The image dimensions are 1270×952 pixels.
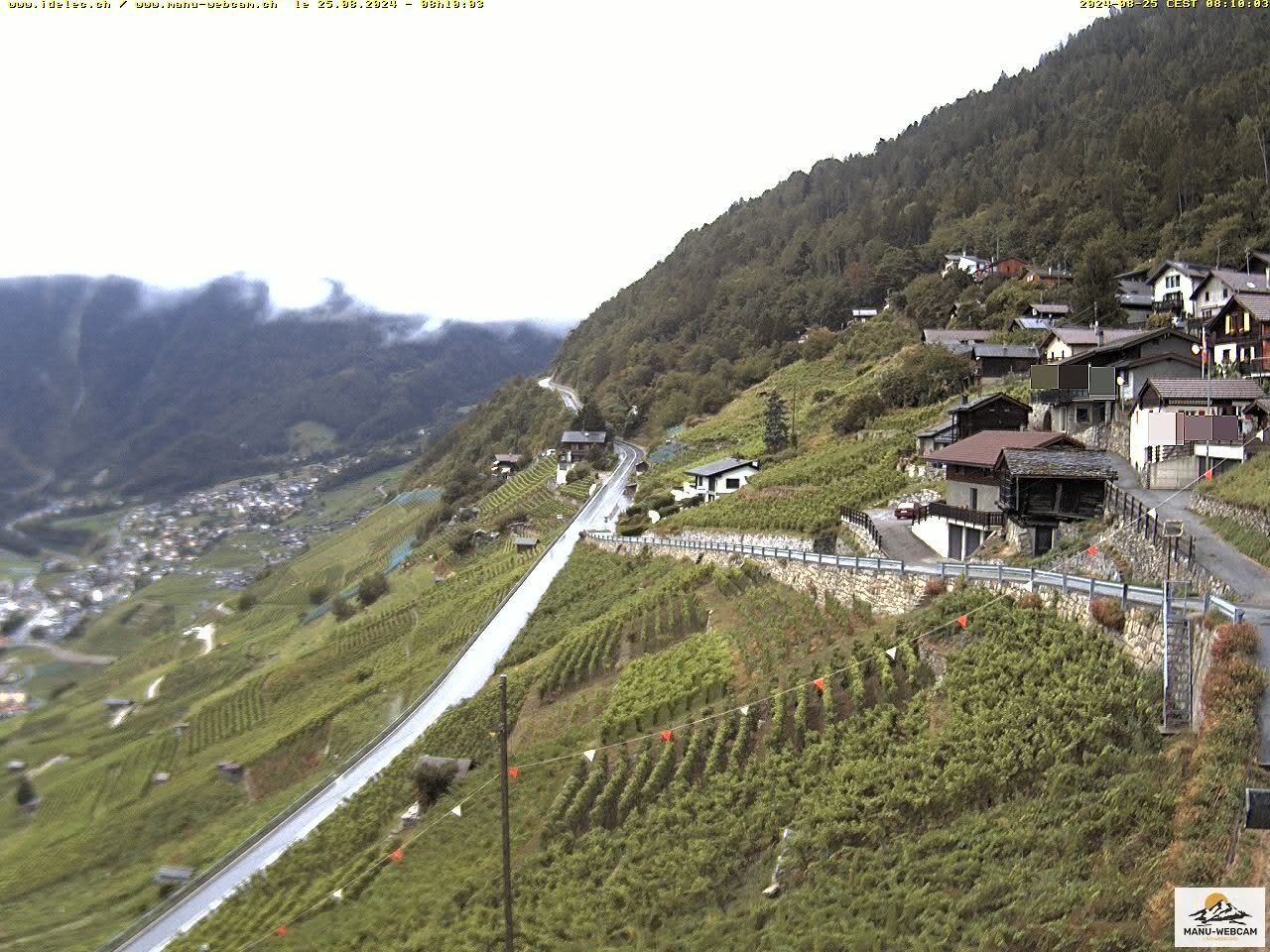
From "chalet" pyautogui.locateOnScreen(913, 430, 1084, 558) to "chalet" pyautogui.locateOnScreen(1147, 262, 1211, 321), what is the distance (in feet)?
100

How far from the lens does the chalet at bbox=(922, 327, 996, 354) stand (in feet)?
178

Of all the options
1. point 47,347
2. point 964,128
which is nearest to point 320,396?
point 47,347

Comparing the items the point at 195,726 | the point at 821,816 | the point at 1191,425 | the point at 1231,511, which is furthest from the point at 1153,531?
the point at 195,726

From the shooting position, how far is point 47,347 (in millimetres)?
116375

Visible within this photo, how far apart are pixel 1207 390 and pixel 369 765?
28234mm

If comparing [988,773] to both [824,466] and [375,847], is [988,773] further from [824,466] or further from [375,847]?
[824,466]

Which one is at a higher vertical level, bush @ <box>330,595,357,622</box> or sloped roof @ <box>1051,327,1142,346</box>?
sloped roof @ <box>1051,327,1142,346</box>

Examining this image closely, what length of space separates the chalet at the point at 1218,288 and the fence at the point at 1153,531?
101 feet

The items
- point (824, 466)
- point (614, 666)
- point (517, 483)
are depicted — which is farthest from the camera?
point (517, 483)

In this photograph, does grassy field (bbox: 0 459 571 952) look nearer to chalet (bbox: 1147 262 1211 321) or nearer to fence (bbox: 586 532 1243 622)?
fence (bbox: 586 532 1243 622)

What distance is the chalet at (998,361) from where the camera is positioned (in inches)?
1986

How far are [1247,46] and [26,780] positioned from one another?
381 ft

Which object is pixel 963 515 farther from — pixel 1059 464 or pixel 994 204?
pixel 994 204

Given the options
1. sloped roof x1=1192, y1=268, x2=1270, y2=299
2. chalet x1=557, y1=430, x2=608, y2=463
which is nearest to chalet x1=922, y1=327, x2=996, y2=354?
sloped roof x1=1192, y1=268, x2=1270, y2=299
